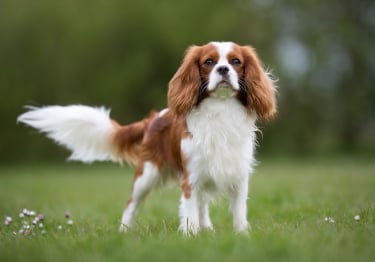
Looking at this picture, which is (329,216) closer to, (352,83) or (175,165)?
(175,165)

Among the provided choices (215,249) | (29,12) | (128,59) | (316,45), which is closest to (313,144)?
(316,45)

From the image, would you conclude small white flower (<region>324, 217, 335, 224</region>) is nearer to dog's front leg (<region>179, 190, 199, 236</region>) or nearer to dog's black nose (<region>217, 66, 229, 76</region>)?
dog's front leg (<region>179, 190, 199, 236</region>)

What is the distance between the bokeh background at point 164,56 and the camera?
2098 centimetres

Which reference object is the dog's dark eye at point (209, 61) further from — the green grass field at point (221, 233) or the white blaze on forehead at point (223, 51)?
the green grass field at point (221, 233)

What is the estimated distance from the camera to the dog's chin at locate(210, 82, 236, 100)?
4.96 metres

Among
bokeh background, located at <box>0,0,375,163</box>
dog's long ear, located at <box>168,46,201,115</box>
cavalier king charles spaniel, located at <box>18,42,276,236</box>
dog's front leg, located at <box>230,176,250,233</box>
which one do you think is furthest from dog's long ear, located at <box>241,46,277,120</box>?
bokeh background, located at <box>0,0,375,163</box>

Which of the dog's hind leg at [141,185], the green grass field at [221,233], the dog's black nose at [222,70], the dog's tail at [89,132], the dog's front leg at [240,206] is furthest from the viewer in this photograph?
the dog's tail at [89,132]

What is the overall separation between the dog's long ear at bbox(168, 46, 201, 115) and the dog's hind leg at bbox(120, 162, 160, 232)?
0.94 meters

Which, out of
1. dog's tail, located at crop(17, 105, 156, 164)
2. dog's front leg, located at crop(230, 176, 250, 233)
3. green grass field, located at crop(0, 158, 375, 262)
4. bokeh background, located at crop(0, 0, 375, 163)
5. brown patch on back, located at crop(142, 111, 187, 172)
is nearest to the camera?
green grass field, located at crop(0, 158, 375, 262)

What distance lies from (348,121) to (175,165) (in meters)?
19.0

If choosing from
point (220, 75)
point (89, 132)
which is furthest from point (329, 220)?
point (89, 132)

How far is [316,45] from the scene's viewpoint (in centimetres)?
2277

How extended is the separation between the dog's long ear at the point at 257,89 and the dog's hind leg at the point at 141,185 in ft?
4.52

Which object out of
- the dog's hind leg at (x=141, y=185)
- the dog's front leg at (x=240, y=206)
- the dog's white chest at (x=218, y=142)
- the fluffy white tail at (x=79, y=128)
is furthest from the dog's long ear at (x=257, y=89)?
the fluffy white tail at (x=79, y=128)
